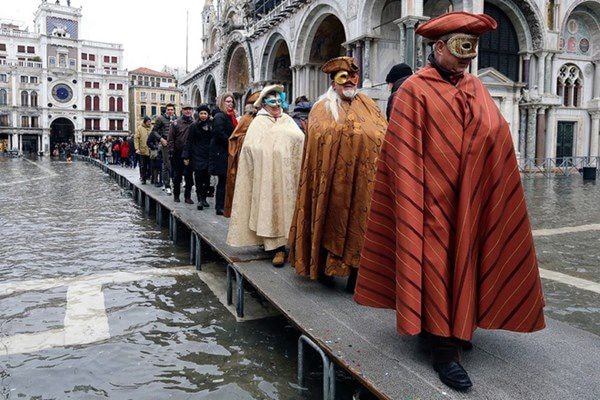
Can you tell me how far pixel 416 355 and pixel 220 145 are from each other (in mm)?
5479

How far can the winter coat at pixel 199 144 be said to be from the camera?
28.0 ft

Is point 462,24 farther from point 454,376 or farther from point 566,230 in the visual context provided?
point 566,230

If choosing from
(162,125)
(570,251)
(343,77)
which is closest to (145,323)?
(343,77)

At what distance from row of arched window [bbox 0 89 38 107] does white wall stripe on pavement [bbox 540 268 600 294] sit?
75125 millimetres

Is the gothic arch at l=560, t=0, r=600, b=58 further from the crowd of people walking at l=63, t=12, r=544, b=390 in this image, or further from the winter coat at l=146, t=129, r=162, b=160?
the crowd of people walking at l=63, t=12, r=544, b=390

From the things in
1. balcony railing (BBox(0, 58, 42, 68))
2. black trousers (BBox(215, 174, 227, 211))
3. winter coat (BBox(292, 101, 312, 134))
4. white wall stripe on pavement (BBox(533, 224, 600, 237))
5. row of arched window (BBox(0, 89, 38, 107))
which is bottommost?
white wall stripe on pavement (BBox(533, 224, 600, 237))

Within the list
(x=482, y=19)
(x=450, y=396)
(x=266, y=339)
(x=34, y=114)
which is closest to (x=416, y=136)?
(x=482, y=19)

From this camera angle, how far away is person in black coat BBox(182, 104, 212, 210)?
28.0 feet

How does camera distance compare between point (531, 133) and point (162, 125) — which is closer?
point (162, 125)

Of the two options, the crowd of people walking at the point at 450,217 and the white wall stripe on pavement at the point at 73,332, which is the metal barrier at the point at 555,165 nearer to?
the white wall stripe on pavement at the point at 73,332

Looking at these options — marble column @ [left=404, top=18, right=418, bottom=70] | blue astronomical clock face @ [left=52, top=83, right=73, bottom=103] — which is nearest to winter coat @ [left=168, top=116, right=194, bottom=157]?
marble column @ [left=404, top=18, right=418, bottom=70]

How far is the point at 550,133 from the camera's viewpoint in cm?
2158

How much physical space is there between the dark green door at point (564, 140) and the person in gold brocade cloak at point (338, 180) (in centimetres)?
2157

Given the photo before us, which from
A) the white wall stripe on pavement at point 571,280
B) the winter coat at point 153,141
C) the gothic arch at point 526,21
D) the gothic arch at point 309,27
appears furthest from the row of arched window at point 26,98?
the white wall stripe on pavement at point 571,280
